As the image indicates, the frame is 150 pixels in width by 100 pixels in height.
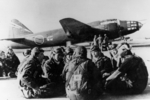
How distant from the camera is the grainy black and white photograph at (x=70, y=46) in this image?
12.7 ft

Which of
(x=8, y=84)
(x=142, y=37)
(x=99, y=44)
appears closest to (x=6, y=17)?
(x=8, y=84)

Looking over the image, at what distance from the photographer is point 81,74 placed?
3.60 meters

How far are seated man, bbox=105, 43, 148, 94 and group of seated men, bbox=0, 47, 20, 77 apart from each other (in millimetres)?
2211

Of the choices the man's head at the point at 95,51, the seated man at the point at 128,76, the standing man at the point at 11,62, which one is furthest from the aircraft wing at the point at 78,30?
the standing man at the point at 11,62

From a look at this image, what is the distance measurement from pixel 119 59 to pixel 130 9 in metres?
1.26

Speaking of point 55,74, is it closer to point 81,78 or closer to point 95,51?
point 81,78

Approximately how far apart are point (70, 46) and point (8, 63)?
5.09 feet

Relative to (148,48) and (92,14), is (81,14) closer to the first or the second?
(92,14)

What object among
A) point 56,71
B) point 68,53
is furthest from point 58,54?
point 56,71

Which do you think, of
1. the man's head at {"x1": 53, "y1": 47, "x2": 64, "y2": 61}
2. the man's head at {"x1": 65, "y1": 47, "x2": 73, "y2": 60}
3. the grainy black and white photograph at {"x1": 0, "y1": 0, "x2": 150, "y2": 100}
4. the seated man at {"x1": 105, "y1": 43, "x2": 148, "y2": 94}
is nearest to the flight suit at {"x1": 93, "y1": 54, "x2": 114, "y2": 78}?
the grainy black and white photograph at {"x1": 0, "y1": 0, "x2": 150, "y2": 100}

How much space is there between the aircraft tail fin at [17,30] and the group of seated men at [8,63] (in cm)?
36

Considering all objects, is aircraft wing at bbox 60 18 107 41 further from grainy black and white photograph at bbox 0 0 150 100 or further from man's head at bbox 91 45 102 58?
man's head at bbox 91 45 102 58

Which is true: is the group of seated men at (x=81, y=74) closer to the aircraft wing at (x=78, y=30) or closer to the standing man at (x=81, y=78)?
the standing man at (x=81, y=78)

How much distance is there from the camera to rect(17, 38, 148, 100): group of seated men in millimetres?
3637
